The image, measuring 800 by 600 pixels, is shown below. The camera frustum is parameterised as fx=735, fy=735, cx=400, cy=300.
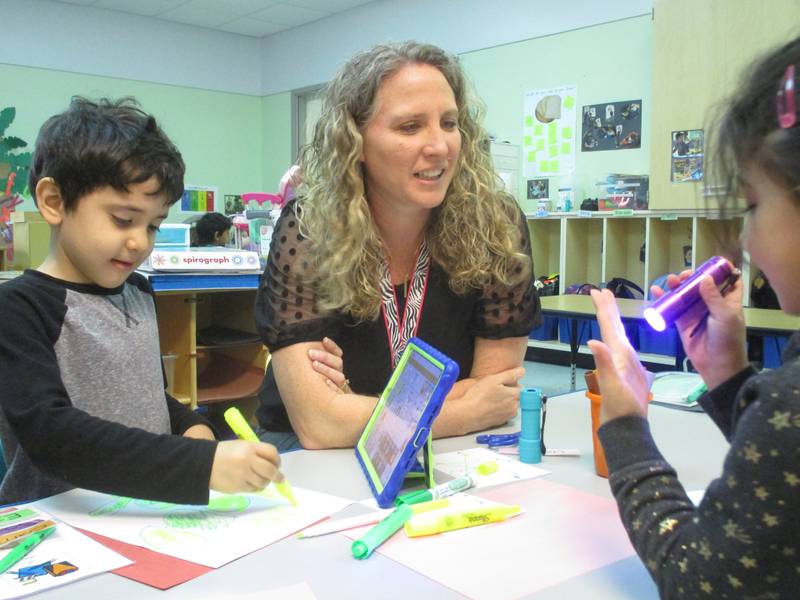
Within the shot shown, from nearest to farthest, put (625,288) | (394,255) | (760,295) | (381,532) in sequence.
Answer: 1. (381,532)
2. (394,255)
3. (760,295)
4. (625,288)

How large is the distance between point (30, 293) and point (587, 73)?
487 centimetres

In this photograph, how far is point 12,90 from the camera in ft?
21.3

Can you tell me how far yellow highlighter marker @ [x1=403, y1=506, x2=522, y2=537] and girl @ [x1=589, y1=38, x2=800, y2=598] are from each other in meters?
0.22

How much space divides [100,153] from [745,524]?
0.97 meters

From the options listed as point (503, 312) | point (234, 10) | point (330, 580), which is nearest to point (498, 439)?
point (503, 312)

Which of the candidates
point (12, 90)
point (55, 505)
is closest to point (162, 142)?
point (55, 505)

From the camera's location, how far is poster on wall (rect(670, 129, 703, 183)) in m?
4.37

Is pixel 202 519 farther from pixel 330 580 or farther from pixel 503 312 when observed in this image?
pixel 503 312

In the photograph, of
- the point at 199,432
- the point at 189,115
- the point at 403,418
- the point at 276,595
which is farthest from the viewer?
the point at 189,115

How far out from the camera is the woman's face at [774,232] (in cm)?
62

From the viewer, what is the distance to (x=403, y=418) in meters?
1.02

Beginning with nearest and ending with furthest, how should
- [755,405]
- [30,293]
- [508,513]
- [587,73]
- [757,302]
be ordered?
1. [755,405]
2. [508,513]
3. [30,293]
4. [757,302]
5. [587,73]

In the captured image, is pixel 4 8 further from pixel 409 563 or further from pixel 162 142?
pixel 409 563

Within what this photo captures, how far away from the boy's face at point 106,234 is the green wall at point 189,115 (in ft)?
19.1
